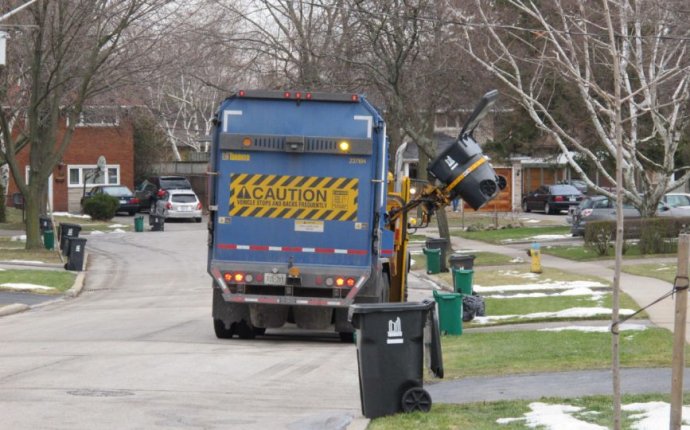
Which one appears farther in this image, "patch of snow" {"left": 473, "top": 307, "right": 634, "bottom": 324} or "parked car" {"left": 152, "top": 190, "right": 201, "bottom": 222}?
"parked car" {"left": 152, "top": 190, "right": 201, "bottom": 222}

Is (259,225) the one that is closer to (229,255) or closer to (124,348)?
(229,255)

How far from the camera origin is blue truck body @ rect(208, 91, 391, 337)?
52.1 ft

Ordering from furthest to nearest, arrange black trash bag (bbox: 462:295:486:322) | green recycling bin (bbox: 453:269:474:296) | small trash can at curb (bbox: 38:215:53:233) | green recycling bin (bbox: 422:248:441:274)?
1. small trash can at curb (bbox: 38:215:53:233)
2. green recycling bin (bbox: 422:248:441:274)
3. green recycling bin (bbox: 453:269:474:296)
4. black trash bag (bbox: 462:295:486:322)

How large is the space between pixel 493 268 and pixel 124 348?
54.0ft

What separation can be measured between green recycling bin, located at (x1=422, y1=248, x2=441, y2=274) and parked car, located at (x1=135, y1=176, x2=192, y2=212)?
31586 mm

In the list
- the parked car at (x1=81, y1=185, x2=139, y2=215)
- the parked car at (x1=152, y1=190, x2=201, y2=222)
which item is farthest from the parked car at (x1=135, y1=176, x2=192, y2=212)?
the parked car at (x1=152, y1=190, x2=201, y2=222)

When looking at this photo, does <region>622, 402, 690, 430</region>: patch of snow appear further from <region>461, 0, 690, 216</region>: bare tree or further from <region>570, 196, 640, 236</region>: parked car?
<region>570, 196, 640, 236</region>: parked car

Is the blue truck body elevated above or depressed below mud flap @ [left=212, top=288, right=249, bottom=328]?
above

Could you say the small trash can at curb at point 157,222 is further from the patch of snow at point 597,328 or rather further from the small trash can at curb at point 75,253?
the patch of snow at point 597,328

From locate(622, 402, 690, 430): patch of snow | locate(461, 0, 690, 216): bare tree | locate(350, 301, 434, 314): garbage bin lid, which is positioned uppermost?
locate(461, 0, 690, 216): bare tree

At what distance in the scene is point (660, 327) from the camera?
1616cm

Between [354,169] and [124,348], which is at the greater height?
[354,169]

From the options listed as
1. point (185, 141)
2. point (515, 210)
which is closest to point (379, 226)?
point (515, 210)

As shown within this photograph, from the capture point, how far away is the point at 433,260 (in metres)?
30.5
